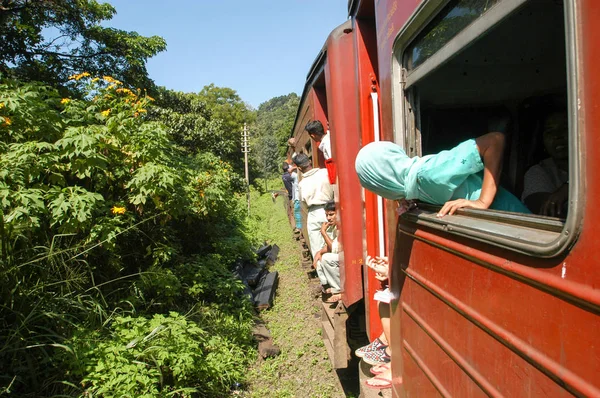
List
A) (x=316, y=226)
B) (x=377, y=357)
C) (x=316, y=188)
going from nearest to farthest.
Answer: (x=377, y=357)
(x=316, y=188)
(x=316, y=226)

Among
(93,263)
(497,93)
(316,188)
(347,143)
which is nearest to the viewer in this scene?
(497,93)

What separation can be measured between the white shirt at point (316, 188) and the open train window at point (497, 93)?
2250 mm

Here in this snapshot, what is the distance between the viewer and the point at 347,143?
3.12 meters

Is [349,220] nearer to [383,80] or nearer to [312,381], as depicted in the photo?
[383,80]

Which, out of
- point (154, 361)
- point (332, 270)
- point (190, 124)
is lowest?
point (154, 361)

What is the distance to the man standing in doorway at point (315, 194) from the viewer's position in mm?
4785

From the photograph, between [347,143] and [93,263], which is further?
[93,263]

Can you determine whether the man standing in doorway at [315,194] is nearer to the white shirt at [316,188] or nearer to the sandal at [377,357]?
the white shirt at [316,188]

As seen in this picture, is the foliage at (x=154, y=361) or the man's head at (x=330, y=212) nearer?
the foliage at (x=154, y=361)

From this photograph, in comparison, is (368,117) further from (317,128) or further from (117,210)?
(117,210)

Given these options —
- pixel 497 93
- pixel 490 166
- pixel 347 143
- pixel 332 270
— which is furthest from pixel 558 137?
pixel 332 270

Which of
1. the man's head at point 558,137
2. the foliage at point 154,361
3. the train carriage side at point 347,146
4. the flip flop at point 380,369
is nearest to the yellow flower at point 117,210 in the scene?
the foliage at point 154,361

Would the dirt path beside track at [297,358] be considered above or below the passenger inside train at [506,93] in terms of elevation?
below

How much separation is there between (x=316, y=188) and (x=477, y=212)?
3438 millimetres
